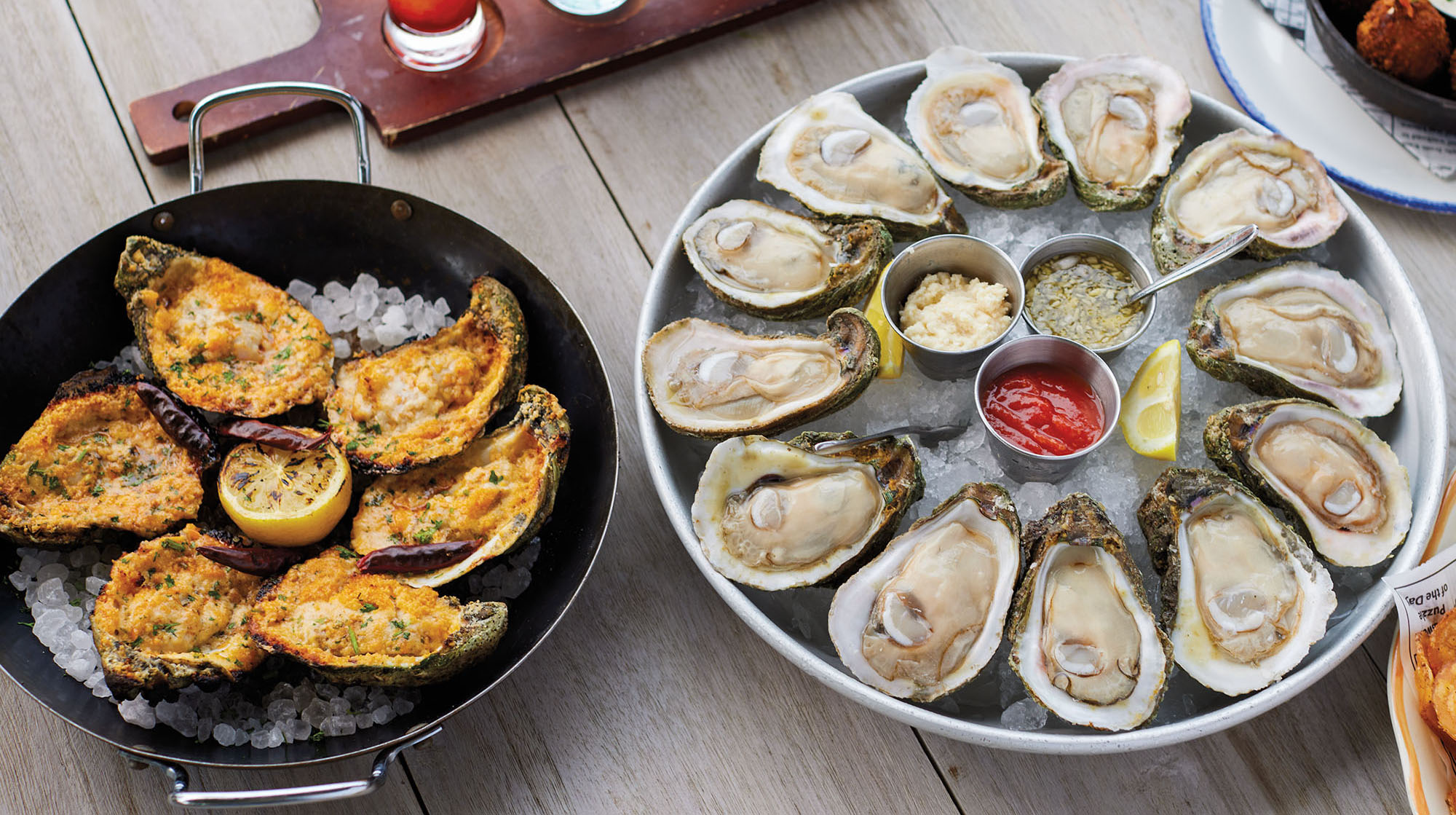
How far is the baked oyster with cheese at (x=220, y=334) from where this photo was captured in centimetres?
164

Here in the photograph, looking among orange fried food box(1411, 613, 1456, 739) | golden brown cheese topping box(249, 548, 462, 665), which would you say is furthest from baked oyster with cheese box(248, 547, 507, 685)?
orange fried food box(1411, 613, 1456, 739)

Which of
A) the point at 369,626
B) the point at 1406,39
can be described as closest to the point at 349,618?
the point at 369,626

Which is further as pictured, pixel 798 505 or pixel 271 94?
pixel 271 94

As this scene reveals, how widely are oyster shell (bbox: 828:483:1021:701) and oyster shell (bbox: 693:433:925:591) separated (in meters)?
0.05

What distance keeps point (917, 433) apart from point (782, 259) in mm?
358

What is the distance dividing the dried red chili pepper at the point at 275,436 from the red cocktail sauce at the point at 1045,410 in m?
1.02

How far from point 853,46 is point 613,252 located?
683 mm

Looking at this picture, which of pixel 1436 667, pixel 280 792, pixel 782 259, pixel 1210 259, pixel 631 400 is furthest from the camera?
pixel 631 400

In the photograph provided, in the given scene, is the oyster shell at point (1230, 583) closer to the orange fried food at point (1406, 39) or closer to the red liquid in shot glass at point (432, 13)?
the orange fried food at point (1406, 39)

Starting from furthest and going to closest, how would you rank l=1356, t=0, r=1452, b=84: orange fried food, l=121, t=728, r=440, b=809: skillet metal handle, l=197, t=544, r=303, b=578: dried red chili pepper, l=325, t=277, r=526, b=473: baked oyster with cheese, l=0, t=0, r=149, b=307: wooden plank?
l=0, t=0, r=149, b=307: wooden plank < l=1356, t=0, r=1452, b=84: orange fried food < l=325, t=277, r=526, b=473: baked oyster with cheese < l=197, t=544, r=303, b=578: dried red chili pepper < l=121, t=728, r=440, b=809: skillet metal handle

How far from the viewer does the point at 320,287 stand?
183 centimetres

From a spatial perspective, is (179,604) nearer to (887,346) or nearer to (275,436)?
(275,436)

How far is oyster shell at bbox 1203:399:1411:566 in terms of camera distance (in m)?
1.54

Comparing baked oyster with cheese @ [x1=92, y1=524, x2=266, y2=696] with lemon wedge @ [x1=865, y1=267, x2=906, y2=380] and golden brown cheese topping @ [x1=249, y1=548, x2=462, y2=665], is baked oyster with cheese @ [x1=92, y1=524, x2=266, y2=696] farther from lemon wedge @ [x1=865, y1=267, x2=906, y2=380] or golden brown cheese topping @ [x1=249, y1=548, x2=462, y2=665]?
lemon wedge @ [x1=865, y1=267, x2=906, y2=380]
